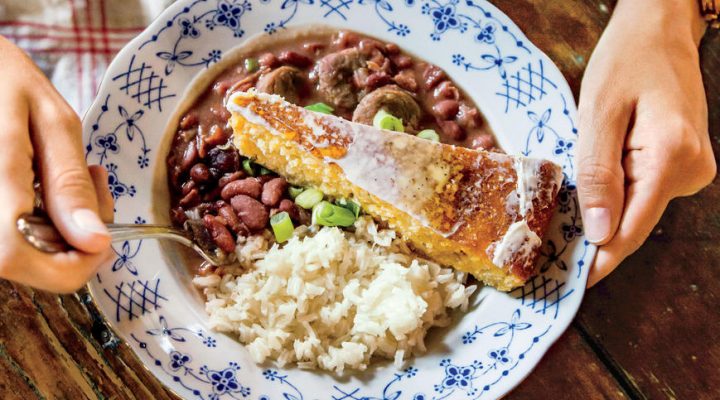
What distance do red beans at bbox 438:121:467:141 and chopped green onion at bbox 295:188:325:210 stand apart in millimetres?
811

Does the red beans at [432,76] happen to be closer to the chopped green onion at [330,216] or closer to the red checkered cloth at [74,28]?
the chopped green onion at [330,216]

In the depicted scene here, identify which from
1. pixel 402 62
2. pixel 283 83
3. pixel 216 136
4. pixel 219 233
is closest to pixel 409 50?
pixel 402 62

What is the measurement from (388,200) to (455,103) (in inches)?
31.4

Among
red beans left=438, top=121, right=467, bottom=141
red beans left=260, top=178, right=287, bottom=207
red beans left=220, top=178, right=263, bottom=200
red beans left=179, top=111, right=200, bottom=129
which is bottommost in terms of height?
red beans left=260, top=178, right=287, bottom=207

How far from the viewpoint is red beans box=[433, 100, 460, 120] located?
12.2 ft

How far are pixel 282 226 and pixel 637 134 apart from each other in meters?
1.90

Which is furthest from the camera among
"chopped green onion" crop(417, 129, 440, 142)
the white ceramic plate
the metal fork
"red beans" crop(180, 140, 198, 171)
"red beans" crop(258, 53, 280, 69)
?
"red beans" crop(258, 53, 280, 69)

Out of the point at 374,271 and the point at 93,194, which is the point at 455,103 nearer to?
the point at 374,271

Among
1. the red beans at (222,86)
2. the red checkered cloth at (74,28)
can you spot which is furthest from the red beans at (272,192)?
the red checkered cloth at (74,28)

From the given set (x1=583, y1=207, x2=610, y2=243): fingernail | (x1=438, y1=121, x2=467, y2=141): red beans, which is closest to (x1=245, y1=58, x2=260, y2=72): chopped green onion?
(x1=438, y1=121, x2=467, y2=141): red beans

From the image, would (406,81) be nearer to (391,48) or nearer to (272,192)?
(391,48)

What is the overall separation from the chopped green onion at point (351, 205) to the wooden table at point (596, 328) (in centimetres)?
127

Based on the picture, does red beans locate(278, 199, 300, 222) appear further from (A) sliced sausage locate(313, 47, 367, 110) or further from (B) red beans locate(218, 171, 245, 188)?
(A) sliced sausage locate(313, 47, 367, 110)

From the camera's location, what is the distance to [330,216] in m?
3.50
